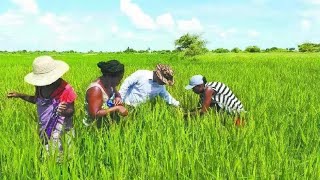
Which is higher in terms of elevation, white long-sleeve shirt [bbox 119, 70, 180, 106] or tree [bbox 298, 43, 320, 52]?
white long-sleeve shirt [bbox 119, 70, 180, 106]

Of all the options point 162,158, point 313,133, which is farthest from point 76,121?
point 313,133

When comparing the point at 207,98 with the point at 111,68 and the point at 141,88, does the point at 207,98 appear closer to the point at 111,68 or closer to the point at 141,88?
the point at 141,88

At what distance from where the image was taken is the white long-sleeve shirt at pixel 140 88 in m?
4.58

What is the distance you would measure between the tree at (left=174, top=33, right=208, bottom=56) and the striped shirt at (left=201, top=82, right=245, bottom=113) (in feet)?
87.0

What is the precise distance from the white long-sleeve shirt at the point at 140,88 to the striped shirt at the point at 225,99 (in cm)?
53

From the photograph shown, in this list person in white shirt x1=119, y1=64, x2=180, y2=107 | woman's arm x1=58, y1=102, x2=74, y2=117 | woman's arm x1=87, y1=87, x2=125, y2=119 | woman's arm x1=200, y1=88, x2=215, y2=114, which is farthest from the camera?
person in white shirt x1=119, y1=64, x2=180, y2=107

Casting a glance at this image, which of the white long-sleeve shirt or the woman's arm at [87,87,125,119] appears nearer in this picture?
the woman's arm at [87,87,125,119]

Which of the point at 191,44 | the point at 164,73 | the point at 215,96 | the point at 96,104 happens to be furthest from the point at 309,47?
the point at 96,104

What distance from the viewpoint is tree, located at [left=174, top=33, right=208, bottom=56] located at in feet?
102

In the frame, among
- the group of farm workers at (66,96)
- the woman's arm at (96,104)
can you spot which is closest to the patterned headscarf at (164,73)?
the group of farm workers at (66,96)

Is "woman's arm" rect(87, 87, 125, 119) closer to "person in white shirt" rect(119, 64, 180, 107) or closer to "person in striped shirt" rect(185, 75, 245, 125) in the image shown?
"person in white shirt" rect(119, 64, 180, 107)

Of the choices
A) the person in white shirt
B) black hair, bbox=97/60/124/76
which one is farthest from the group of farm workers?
the person in white shirt

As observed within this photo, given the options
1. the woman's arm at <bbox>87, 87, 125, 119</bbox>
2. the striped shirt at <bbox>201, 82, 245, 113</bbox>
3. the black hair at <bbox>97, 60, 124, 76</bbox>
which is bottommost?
the striped shirt at <bbox>201, 82, 245, 113</bbox>

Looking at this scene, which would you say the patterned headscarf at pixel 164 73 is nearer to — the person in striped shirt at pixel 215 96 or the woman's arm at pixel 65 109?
the person in striped shirt at pixel 215 96
